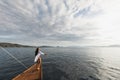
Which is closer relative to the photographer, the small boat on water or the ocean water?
the small boat on water

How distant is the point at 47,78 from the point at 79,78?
27.1 feet

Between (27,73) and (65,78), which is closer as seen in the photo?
(27,73)

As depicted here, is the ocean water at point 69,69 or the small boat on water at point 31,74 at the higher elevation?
the small boat on water at point 31,74

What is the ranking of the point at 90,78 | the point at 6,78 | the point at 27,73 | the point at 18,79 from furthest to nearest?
the point at 90,78 < the point at 6,78 < the point at 27,73 < the point at 18,79

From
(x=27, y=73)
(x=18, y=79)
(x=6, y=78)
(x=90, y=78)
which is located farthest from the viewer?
(x=90, y=78)

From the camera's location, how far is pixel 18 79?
538 inches

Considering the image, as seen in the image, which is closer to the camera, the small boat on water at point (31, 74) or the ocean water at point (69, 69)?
the small boat on water at point (31, 74)

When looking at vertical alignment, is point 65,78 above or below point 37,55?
below

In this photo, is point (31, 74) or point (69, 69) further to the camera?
point (69, 69)

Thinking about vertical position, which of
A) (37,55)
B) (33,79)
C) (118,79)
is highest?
(37,55)

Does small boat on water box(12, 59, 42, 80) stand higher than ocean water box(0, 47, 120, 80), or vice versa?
small boat on water box(12, 59, 42, 80)

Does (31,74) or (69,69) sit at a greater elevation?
(31,74)

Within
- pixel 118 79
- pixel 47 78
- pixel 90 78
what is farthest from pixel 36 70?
pixel 118 79

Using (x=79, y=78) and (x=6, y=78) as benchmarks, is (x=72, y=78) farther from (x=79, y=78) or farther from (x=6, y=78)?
(x=6, y=78)
